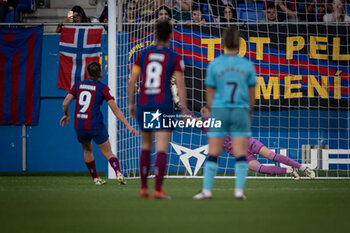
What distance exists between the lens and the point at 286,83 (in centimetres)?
1158

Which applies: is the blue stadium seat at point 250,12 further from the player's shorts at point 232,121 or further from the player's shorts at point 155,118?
the player's shorts at point 232,121

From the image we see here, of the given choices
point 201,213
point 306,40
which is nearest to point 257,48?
point 306,40

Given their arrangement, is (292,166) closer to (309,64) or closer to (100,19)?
(309,64)

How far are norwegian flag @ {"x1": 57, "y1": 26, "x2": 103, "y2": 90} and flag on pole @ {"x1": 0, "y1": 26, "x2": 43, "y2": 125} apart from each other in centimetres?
49

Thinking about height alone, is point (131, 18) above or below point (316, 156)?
above

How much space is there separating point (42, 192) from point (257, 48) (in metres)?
6.09

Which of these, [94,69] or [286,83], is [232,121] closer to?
[94,69]

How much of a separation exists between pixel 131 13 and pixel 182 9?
4.17 ft

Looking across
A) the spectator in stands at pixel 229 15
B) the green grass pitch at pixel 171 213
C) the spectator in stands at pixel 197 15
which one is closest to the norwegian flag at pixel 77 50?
the spectator in stands at pixel 197 15

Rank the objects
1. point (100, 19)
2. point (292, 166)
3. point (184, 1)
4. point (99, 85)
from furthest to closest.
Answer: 1. point (100, 19)
2. point (184, 1)
3. point (292, 166)
4. point (99, 85)

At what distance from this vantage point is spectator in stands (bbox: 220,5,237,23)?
38.8ft

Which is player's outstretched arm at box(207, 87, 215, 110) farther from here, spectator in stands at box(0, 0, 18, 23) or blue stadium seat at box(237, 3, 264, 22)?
spectator in stands at box(0, 0, 18, 23)

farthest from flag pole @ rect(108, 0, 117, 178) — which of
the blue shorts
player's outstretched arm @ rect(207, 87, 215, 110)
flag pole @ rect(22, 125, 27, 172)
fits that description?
player's outstretched arm @ rect(207, 87, 215, 110)

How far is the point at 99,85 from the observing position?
8453 mm
